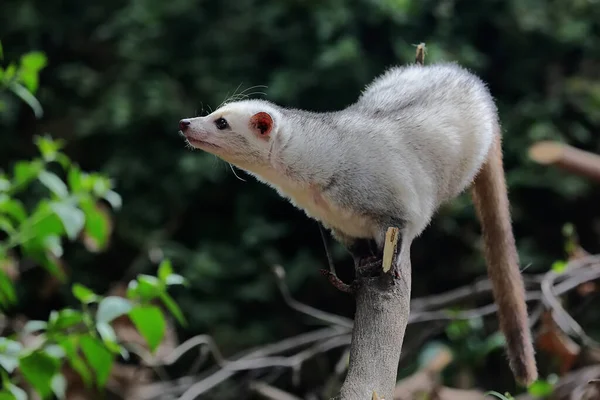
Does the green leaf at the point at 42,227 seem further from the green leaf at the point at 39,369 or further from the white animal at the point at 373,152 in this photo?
the white animal at the point at 373,152

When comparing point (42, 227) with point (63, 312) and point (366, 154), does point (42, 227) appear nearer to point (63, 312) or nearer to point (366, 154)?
point (63, 312)

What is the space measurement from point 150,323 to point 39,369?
0.99 ft

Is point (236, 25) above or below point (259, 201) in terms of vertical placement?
above

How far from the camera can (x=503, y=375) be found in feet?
12.0

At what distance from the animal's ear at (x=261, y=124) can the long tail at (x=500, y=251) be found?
622 mm

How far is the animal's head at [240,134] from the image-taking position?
1.76 m

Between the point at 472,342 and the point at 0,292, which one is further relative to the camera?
the point at 472,342

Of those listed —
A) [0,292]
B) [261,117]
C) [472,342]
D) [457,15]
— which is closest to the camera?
[261,117]

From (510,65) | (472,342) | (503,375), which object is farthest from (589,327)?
(510,65)

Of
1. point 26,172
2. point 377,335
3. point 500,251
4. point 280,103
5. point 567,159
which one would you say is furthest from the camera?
point 280,103

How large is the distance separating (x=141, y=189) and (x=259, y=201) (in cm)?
73

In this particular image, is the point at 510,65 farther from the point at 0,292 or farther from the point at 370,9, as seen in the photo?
the point at 0,292

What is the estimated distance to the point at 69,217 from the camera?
2.12 meters

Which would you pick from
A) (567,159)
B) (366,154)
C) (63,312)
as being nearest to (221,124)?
(366,154)
